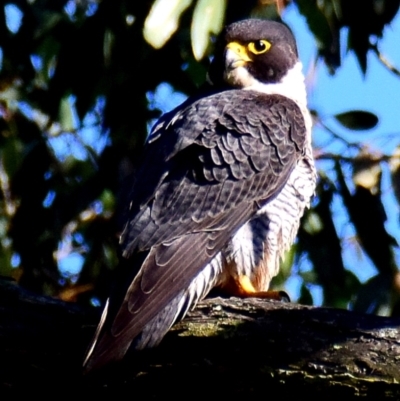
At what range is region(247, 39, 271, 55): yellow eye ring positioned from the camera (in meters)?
4.51

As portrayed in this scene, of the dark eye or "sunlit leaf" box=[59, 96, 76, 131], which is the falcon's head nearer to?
the dark eye

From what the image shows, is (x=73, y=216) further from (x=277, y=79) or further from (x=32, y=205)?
(x=277, y=79)

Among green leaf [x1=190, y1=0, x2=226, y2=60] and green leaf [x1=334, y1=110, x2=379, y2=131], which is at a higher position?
green leaf [x1=190, y1=0, x2=226, y2=60]

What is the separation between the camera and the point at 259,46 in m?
4.54

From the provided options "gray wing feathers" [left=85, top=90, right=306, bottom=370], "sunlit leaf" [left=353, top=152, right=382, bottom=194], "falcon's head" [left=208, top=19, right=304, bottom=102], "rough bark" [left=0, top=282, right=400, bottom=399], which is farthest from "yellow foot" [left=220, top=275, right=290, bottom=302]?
"sunlit leaf" [left=353, top=152, right=382, bottom=194]

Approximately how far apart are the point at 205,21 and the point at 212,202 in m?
0.72

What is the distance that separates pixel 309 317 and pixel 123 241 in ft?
2.30

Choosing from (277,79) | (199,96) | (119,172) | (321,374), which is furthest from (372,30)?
(321,374)

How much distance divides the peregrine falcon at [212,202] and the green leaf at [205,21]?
0.24 metres

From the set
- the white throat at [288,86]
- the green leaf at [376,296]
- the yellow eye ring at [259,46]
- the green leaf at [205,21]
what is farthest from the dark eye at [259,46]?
the green leaf at [376,296]

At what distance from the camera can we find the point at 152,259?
130 inches

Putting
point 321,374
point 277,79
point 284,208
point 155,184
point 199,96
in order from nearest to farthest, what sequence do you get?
point 321,374 → point 155,184 → point 284,208 → point 199,96 → point 277,79

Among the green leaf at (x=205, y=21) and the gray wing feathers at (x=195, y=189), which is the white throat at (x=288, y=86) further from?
the green leaf at (x=205, y=21)

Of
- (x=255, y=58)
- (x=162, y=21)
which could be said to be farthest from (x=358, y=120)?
(x=162, y=21)
